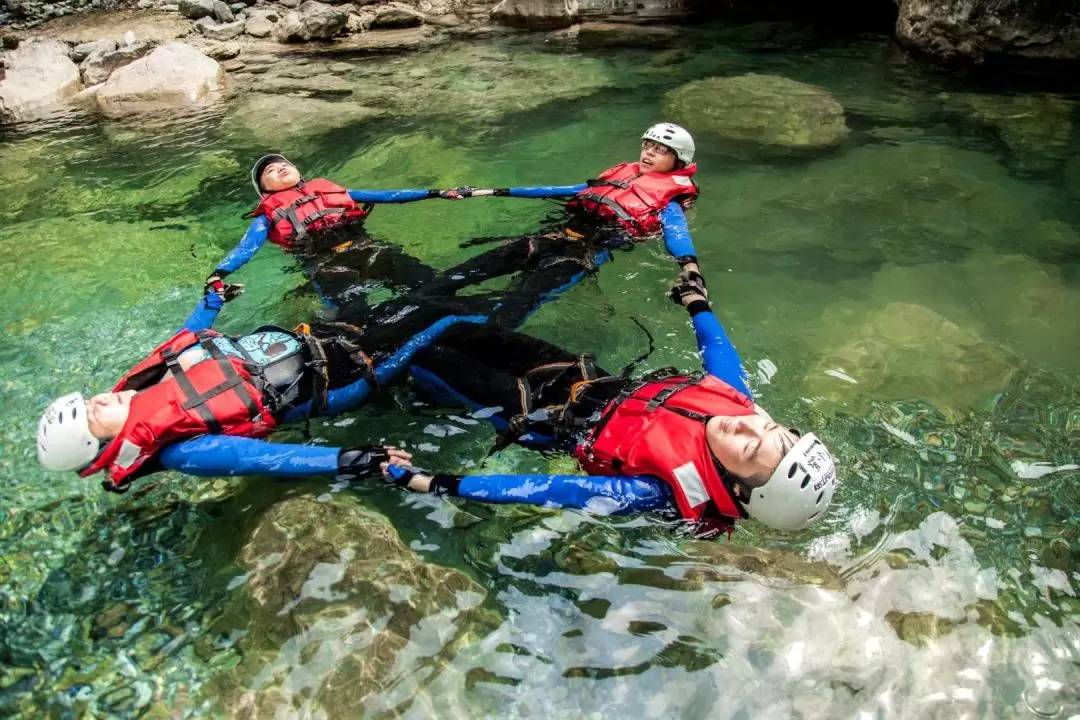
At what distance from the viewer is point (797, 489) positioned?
3.33 m

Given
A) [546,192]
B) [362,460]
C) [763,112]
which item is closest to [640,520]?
[362,460]

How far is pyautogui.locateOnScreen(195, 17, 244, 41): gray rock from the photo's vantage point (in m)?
16.0

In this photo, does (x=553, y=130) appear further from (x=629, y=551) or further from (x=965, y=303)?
(x=629, y=551)

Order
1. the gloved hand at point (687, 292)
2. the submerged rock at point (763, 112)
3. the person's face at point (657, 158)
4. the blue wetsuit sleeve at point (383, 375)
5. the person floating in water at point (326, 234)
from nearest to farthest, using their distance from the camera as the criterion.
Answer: the blue wetsuit sleeve at point (383, 375)
the gloved hand at point (687, 292)
the person floating in water at point (326, 234)
the person's face at point (657, 158)
the submerged rock at point (763, 112)

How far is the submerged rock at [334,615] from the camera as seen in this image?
3385 mm

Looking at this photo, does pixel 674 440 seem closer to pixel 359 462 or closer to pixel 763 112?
pixel 359 462

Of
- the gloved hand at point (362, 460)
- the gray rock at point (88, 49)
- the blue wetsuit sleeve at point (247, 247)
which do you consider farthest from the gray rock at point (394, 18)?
the gloved hand at point (362, 460)

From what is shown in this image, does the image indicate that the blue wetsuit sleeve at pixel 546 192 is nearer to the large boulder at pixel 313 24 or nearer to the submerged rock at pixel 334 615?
the submerged rock at pixel 334 615

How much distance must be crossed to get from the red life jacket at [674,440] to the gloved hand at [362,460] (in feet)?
3.72

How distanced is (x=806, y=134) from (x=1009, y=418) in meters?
5.78

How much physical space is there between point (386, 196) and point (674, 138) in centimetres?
299

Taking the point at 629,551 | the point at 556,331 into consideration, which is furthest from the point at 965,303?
the point at 629,551

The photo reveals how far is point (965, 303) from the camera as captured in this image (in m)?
6.49

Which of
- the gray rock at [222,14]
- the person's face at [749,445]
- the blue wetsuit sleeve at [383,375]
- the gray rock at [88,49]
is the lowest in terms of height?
the blue wetsuit sleeve at [383,375]
